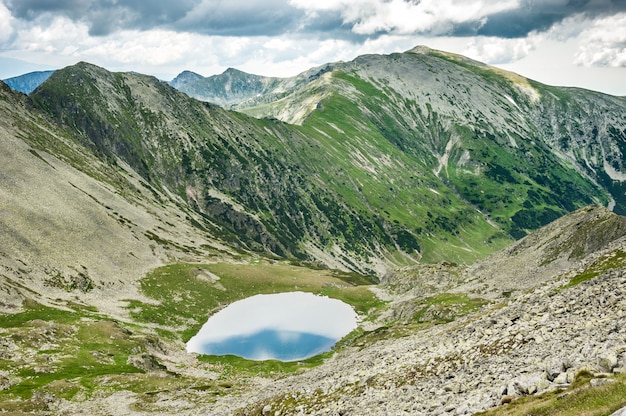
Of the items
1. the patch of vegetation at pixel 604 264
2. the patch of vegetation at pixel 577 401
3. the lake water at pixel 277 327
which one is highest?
the patch of vegetation at pixel 577 401

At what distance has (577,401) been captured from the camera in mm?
23219

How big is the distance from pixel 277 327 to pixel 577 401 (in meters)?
125

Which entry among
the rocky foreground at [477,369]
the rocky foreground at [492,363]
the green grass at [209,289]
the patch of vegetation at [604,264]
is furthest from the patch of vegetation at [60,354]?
the patch of vegetation at [604,264]

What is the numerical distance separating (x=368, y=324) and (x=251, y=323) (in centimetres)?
3491

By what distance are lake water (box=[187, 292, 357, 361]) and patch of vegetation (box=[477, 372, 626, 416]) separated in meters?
99.7

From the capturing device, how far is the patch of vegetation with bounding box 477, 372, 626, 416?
70.8ft

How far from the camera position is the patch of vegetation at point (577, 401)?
21.6m

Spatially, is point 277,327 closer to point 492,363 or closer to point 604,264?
point 604,264

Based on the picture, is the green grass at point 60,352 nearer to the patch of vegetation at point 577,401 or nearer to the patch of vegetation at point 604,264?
the patch of vegetation at point 577,401

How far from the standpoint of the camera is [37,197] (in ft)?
543

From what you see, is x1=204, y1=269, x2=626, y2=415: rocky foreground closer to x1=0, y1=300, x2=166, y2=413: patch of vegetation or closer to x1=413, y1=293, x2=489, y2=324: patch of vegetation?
x1=0, y1=300, x2=166, y2=413: patch of vegetation

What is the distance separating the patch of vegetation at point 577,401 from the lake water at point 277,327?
9975 centimetres

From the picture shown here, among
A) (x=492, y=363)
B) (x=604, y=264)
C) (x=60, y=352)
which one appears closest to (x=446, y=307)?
(x=604, y=264)

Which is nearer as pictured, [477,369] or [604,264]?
[477,369]
